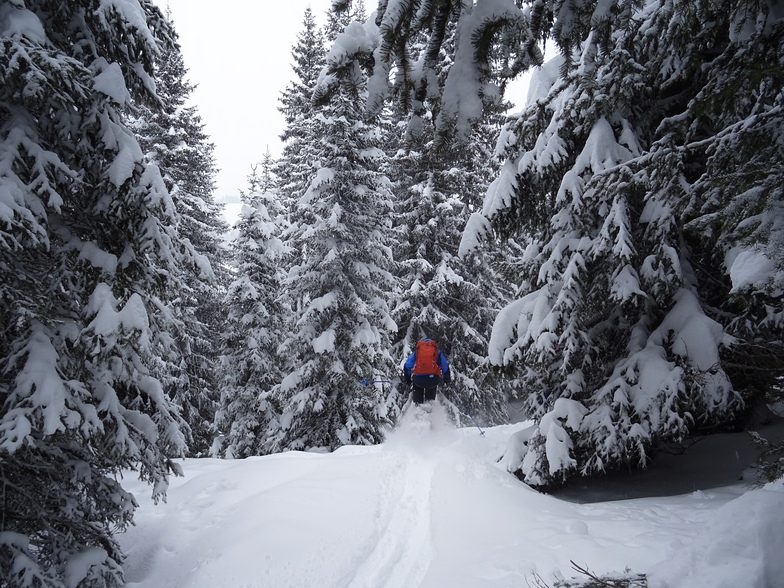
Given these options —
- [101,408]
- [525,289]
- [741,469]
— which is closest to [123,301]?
[101,408]

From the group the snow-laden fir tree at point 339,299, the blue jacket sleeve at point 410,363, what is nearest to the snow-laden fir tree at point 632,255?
the blue jacket sleeve at point 410,363

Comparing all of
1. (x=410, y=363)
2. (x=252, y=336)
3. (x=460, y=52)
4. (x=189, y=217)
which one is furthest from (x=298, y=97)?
(x=460, y=52)

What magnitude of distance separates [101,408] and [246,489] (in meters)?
2.79

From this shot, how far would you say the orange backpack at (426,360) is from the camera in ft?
37.8

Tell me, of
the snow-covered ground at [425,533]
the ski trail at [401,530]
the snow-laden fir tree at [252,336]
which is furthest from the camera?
the snow-laden fir tree at [252,336]

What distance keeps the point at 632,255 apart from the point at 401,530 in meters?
4.90

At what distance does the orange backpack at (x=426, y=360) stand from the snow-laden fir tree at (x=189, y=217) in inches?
376

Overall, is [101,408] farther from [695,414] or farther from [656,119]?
[656,119]

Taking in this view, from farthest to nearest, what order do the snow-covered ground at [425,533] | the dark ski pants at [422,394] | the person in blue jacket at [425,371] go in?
the dark ski pants at [422,394] < the person in blue jacket at [425,371] < the snow-covered ground at [425,533]

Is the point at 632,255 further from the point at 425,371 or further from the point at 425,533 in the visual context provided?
the point at 425,371

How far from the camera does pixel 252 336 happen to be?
55.9 feet

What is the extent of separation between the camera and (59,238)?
4.82 m

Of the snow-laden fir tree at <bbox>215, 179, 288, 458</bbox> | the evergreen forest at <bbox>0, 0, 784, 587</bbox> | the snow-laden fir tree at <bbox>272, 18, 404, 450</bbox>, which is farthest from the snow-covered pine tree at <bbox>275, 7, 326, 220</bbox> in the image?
the evergreen forest at <bbox>0, 0, 784, 587</bbox>

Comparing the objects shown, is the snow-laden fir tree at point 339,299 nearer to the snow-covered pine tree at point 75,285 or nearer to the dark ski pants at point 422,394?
the dark ski pants at point 422,394
